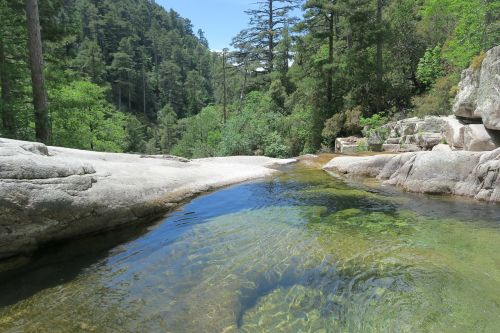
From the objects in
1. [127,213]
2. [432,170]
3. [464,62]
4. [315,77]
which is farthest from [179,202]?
[315,77]

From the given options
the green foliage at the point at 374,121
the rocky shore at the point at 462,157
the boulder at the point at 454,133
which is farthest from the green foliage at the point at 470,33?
the boulder at the point at 454,133

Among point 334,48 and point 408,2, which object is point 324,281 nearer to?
point 334,48

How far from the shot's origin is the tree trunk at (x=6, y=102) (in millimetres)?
10594

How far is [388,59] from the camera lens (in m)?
23.1

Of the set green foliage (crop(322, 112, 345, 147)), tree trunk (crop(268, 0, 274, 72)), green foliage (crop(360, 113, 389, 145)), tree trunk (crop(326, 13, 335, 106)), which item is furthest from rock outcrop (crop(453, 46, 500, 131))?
tree trunk (crop(268, 0, 274, 72))

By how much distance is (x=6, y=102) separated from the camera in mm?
10727

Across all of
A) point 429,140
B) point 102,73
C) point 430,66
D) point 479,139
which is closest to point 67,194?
point 479,139

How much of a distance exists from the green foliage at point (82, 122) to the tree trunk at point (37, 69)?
1.82m

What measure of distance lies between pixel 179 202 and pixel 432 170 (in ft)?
23.7

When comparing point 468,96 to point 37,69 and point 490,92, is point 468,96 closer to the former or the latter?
point 490,92

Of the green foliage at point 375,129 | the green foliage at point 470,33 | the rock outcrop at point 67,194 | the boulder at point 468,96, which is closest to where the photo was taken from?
the rock outcrop at point 67,194

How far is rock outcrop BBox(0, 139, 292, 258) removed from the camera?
4973 mm

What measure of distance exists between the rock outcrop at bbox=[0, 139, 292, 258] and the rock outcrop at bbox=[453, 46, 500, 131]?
9.23 meters

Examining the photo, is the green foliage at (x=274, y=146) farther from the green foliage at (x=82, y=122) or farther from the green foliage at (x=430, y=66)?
the green foliage at (x=82, y=122)
